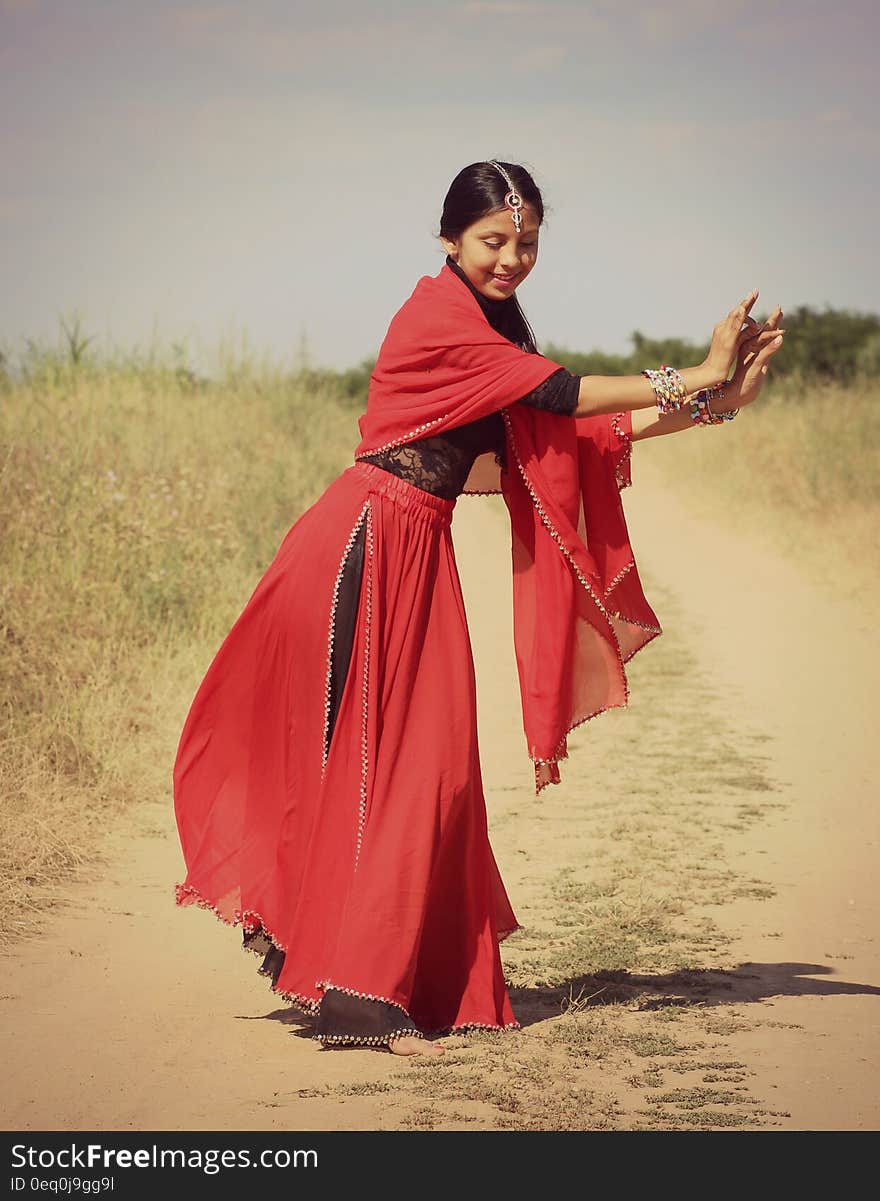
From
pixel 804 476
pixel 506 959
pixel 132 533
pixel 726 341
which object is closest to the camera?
pixel 726 341

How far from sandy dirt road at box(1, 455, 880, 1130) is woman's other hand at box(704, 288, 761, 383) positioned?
1.59m

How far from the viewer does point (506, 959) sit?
4.61 meters

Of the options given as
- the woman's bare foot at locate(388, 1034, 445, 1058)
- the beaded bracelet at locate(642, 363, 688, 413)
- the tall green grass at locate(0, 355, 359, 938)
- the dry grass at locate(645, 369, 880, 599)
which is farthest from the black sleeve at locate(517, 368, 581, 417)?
the dry grass at locate(645, 369, 880, 599)

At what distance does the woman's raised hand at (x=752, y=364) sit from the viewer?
11.6ft

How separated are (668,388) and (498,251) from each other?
0.52m

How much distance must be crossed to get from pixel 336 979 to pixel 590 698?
929mm

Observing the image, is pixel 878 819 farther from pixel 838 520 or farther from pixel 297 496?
pixel 838 520

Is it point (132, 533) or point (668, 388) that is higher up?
point (668, 388)

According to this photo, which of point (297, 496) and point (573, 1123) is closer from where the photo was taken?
point (573, 1123)

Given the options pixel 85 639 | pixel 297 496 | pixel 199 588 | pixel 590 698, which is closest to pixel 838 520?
pixel 297 496

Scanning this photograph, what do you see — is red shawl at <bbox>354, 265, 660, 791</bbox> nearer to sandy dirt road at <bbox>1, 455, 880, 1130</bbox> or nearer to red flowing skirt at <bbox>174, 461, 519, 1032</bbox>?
red flowing skirt at <bbox>174, 461, 519, 1032</bbox>

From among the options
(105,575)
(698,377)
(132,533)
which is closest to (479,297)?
(698,377)

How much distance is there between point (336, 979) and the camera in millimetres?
3561

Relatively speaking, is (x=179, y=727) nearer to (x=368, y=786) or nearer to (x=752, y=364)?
(x=368, y=786)
